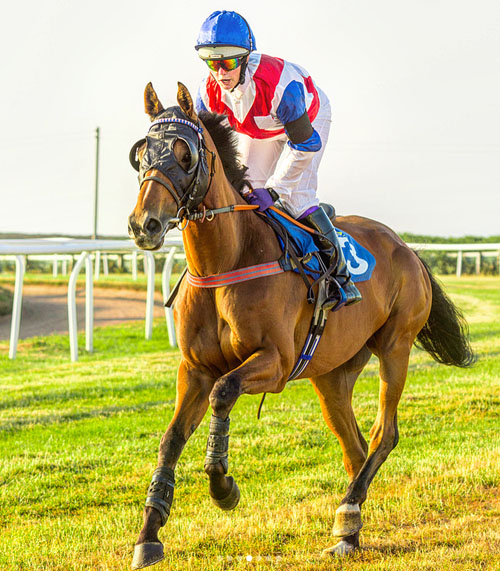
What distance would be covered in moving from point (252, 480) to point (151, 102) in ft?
10.7

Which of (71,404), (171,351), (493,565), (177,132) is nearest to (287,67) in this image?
(177,132)

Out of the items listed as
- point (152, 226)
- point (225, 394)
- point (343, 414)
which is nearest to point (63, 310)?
point (343, 414)

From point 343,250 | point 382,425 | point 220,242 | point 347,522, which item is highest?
point 220,242

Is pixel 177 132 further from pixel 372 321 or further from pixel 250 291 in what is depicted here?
pixel 372 321

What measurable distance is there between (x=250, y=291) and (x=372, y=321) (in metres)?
1.35

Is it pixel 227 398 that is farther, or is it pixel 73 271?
pixel 73 271

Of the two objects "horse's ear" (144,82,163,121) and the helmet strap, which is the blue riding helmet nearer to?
the helmet strap

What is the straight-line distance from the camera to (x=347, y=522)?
4.33m

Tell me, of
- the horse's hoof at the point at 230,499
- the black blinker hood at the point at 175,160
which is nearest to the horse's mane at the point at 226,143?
the black blinker hood at the point at 175,160

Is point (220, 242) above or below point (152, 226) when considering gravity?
below

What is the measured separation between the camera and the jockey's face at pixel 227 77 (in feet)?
12.6

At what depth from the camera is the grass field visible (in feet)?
14.0

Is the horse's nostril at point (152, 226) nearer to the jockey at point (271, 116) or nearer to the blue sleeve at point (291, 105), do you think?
the jockey at point (271, 116)

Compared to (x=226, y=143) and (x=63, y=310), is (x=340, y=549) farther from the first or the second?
(x=63, y=310)
